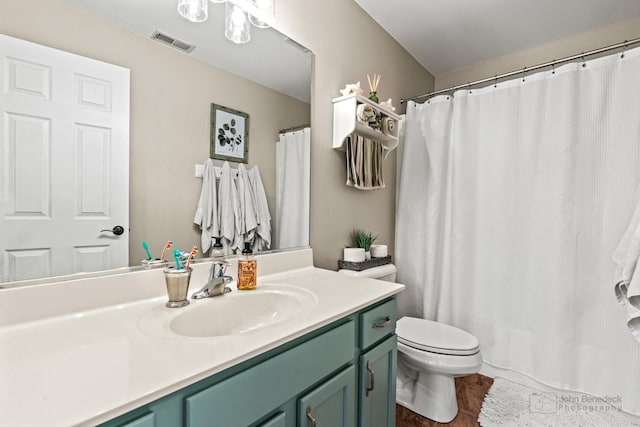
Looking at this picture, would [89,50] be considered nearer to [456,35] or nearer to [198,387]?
[198,387]

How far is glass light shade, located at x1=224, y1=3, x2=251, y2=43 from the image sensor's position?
1.24m

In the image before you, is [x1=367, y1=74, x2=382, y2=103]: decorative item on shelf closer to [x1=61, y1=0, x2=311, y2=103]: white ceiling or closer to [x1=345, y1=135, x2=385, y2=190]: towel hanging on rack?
[x1=345, y1=135, x2=385, y2=190]: towel hanging on rack

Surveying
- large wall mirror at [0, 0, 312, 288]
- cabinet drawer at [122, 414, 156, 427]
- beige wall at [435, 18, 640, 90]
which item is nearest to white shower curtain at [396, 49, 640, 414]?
beige wall at [435, 18, 640, 90]

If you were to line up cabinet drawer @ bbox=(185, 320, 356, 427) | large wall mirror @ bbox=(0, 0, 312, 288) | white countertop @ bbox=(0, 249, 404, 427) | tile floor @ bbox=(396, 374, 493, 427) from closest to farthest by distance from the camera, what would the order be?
white countertop @ bbox=(0, 249, 404, 427)
cabinet drawer @ bbox=(185, 320, 356, 427)
large wall mirror @ bbox=(0, 0, 312, 288)
tile floor @ bbox=(396, 374, 493, 427)

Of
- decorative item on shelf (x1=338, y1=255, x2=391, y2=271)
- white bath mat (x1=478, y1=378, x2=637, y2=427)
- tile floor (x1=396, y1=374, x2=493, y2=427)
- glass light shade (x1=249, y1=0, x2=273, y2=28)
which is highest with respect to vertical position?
glass light shade (x1=249, y1=0, x2=273, y2=28)

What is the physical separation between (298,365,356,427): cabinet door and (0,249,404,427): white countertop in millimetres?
187

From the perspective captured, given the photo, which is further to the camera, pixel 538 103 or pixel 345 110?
pixel 538 103

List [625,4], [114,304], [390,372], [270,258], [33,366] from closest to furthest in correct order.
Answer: [33,366], [114,304], [390,372], [270,258], [625,4]

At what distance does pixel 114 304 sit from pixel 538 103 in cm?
231

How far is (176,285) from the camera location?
93cm

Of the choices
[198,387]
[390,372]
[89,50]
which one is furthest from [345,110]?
[198,387]

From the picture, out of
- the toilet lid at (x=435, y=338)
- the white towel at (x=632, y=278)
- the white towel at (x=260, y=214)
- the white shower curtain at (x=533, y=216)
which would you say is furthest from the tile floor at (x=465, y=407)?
the white towel at (x=260, y=214)

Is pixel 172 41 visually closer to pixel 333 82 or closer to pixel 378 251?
pixel 333 82

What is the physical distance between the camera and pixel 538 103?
1.84 meters
